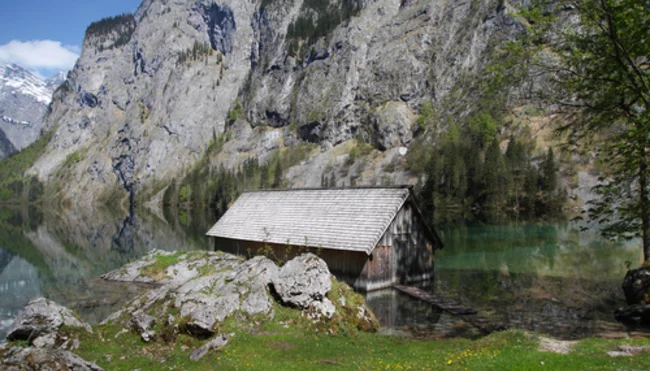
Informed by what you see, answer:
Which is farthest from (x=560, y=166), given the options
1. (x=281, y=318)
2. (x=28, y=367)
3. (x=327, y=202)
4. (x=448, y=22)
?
(x=28, y=367)

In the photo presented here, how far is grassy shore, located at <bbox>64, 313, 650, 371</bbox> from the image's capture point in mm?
13277

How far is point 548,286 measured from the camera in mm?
31500

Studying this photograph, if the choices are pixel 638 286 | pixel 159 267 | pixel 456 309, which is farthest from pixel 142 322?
pixel 638 286

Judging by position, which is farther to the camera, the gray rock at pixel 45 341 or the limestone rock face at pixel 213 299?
the limestone rock face at pixel 213 299

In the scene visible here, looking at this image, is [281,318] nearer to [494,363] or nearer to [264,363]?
[264,363]

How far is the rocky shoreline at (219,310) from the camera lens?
1683cm

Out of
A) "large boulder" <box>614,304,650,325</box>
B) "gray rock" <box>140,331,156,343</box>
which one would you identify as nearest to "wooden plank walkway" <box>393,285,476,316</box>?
"large boulder" <box>614,304,650,325</box>

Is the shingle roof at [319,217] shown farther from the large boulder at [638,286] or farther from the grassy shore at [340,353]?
the large boulder at [638,286]

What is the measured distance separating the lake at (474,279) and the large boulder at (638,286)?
1.38 m

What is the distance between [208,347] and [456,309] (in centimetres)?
1457

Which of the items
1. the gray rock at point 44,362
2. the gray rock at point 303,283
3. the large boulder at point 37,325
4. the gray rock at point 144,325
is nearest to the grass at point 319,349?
the gray rock at point 144,325

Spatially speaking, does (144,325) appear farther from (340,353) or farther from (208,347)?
(340,353)

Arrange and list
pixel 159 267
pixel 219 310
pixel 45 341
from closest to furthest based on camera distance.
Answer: pixel 45 341 → pixel 219 310 → pixel 159 267

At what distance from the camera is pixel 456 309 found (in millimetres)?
24578
